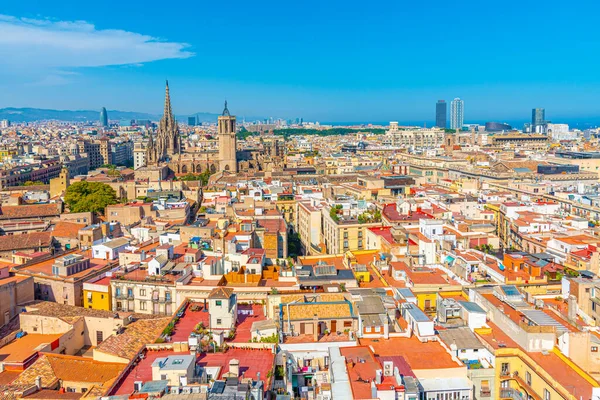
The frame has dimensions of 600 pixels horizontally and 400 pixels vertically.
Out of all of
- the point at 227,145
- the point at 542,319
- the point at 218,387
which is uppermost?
the point at 227,145

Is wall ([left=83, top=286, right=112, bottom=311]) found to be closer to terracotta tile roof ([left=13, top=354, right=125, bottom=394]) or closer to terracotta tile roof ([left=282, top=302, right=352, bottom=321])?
terracotta tile roof ([left=13, top=354, right=125, bottom=394])

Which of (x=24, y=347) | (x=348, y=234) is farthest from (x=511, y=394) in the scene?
(x=348, y=234)

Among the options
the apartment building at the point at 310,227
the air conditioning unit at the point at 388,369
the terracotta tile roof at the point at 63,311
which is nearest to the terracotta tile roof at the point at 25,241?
the terracotta tile roof at the point at 63,311

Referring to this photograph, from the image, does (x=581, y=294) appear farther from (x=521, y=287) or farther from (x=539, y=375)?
(x=539, y=375)

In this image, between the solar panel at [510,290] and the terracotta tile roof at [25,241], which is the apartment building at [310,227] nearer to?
the terracotta tile roof at [25,241]

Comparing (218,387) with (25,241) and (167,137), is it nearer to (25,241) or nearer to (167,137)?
(25,241)

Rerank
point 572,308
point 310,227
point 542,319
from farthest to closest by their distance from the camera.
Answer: point 310,227 → point 572,308 → point 542,319

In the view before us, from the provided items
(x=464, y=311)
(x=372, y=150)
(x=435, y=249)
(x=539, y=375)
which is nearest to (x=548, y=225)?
(x=435, y=249)
